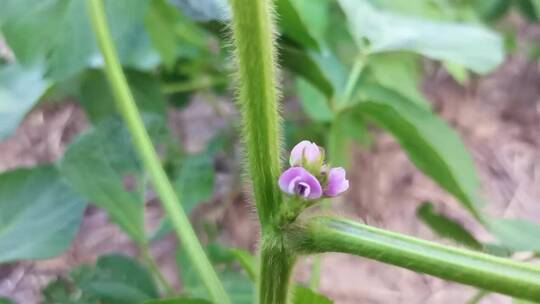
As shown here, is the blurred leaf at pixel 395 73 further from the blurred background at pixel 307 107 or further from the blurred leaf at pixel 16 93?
the blurred leaf at pixel 16 93

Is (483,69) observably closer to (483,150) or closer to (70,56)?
(70,56)

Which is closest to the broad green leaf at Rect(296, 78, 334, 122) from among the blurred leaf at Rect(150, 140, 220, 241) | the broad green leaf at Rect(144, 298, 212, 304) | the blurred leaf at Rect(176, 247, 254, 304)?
the blurred leaf at Rect(150, 140, 220, 241)

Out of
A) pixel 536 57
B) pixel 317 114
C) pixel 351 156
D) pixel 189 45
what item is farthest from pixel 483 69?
pixel 536 57

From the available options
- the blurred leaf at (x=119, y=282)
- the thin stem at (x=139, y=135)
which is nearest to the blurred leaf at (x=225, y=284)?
the blurred leaf at (x=119, y=282)

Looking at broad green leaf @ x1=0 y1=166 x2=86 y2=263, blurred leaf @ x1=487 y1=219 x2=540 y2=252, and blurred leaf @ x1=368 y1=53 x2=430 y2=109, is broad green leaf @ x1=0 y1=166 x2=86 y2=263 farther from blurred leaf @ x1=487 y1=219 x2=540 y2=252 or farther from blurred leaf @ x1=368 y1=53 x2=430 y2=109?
blurred leaf @ x1=368 y1=53 x2=430 y2=109

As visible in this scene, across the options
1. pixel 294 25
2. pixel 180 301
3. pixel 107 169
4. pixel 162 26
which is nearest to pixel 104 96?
pixel 162 26

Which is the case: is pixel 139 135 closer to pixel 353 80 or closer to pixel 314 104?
pixel 353 80
